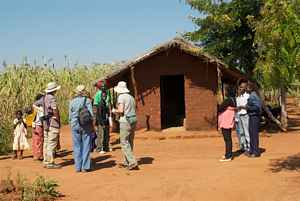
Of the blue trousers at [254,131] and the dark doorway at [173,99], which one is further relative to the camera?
the dark doorway at [173,99]

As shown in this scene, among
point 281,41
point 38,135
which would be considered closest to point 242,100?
point 281,41

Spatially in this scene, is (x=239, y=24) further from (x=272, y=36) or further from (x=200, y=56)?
(x=272, y=36)

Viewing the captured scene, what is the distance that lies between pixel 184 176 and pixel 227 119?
201 centimetres

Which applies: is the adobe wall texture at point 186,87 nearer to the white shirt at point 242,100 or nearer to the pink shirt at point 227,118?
the white shirt at point 242,100

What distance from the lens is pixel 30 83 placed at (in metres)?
22.3

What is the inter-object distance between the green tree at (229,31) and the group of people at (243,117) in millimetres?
4640

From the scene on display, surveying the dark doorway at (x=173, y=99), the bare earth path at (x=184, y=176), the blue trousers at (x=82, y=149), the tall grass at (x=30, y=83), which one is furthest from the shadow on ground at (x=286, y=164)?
the dark doorway at (x=173, y=99)

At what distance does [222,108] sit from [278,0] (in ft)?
12.1

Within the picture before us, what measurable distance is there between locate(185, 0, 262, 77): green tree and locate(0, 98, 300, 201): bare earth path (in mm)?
4259

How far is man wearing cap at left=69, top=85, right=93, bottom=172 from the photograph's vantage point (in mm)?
10930

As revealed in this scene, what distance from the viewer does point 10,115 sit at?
19.9m

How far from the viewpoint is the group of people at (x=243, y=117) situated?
11.6 m

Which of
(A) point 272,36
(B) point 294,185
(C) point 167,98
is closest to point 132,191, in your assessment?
(B) point 294,185

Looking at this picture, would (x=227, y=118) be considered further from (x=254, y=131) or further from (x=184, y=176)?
(x=184, y=176)
